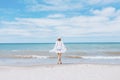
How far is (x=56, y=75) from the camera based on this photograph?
8.14 metres

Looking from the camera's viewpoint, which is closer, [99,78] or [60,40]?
[99,78]

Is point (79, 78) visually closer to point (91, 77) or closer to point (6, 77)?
point (91, 77)

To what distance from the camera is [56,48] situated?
12102 mm

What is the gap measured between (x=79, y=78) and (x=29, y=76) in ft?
5.98

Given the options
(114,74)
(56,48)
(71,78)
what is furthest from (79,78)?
(56,48)

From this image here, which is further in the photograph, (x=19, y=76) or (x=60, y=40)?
(x=60, y=40)

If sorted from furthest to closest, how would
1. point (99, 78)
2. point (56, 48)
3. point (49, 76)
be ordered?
point (56, 48) < point (49, 76) < point (99, 78)

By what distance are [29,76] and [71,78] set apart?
5.11 feet

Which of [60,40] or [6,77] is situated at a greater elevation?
[60,40]

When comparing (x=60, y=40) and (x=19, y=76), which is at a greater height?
(x=60, y=40)

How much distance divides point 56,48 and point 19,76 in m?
4.33

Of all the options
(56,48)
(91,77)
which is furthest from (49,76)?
(56,48)

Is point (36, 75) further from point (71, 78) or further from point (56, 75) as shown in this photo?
point (71, 78)

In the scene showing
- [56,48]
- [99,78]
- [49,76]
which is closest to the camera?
[99,78]
